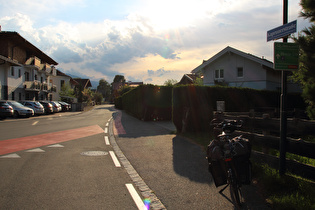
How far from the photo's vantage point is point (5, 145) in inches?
360

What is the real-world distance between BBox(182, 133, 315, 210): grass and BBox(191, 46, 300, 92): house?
21.8 m

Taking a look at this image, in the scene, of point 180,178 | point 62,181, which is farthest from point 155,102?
point 62,181

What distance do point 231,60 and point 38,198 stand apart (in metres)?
26.6

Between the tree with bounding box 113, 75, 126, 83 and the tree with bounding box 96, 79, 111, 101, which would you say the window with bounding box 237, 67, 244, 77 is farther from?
the tree with bounding box 96, 79, 111, 101

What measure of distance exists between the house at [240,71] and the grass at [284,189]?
2181 cm

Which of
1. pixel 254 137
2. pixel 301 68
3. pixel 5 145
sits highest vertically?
pixel 301 68

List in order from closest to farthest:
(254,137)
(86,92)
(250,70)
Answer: (254,137)
(250,70)
(86,92)

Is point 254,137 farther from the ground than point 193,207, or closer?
farther from the ground

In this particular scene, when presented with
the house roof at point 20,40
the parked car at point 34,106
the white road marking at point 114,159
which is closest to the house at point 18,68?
the house roof at point 20,40

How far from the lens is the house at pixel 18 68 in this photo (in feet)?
103

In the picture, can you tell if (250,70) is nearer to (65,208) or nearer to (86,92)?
(65,208)

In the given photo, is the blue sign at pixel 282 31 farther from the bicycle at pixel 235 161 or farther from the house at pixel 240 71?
the house at pixel 240 71

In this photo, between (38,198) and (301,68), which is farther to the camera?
(301,68)

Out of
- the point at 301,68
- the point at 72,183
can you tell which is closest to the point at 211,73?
the point at 301,68
